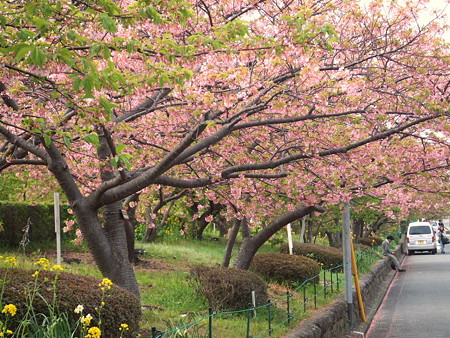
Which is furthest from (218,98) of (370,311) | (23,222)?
(23,222)

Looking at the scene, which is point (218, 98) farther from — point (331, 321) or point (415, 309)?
point (415, 309)

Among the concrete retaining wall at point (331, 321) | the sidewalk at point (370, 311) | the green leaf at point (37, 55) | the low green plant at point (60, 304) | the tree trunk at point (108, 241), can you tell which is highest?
the green leaf at point (37, 55)

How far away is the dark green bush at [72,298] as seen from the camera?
18.3 feet

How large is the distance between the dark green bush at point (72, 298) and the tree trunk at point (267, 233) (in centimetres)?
652

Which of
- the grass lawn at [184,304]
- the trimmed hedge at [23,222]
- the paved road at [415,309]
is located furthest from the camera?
the trimmed hedge at [23,222]

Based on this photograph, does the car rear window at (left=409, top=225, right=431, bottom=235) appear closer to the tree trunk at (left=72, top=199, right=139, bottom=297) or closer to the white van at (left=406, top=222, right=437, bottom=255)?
the white van at (left=406, top=222, right=437, bottom=255)

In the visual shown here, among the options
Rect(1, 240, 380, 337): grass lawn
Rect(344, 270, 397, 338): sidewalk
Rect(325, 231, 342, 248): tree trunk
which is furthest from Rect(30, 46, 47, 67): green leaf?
Rect(325, 231, 342, 248): tree trunk

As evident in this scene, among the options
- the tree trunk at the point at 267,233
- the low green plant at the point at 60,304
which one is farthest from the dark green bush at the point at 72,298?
the tree trunk at the point at 267,233

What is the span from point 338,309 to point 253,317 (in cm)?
175

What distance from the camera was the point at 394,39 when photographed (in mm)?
8766

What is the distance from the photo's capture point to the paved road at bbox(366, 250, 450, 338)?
12.3 meters

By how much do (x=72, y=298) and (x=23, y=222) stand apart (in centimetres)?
1268

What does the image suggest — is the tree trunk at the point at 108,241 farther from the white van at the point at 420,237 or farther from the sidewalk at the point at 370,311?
the white van at the point at 420,237

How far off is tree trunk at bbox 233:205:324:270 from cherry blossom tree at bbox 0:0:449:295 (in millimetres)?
713
